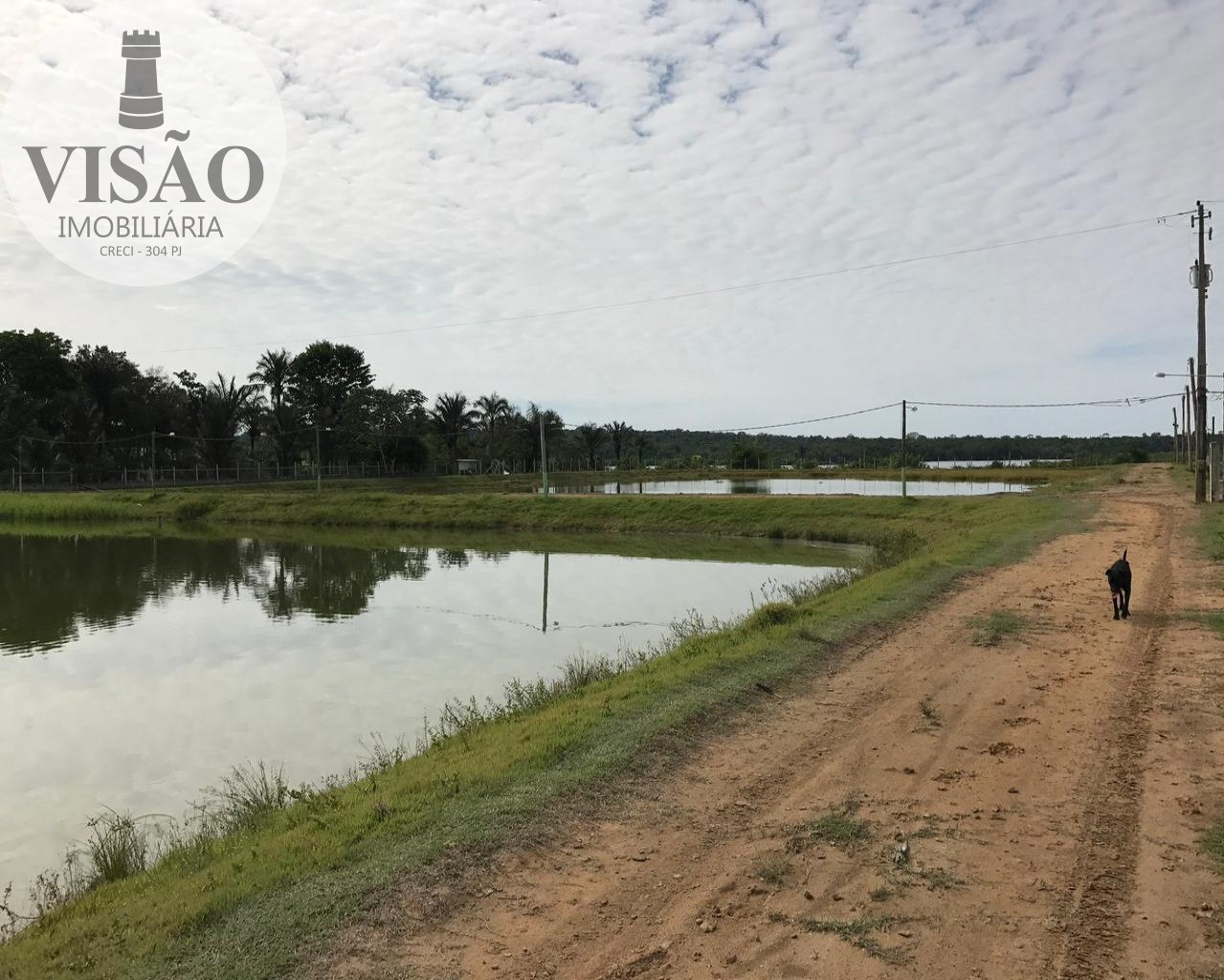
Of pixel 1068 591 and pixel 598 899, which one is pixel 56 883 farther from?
pixel 1068 591

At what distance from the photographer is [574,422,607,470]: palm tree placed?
310ft

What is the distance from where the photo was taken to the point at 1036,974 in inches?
147

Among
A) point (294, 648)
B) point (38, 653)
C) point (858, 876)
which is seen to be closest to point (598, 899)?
point (858, 876)

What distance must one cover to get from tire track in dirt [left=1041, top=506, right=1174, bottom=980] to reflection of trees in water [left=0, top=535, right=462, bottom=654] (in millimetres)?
14924

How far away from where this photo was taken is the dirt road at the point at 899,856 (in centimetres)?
395

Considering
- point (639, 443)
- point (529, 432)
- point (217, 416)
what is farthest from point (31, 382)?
point (639, 443)

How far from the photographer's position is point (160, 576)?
2538 cm

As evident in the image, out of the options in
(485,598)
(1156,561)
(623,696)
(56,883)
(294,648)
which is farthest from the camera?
(485,598)

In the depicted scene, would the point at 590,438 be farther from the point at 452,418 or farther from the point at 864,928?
the point at 864,928

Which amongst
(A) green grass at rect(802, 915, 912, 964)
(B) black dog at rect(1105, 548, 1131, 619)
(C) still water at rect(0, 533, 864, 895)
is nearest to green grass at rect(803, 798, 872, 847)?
(A) green grass at rect(802, 915, 912, 964)

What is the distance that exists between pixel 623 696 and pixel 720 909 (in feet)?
13.1

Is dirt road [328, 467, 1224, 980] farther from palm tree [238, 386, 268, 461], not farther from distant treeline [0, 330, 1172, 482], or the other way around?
palm tree [238, 386, 268, 461]

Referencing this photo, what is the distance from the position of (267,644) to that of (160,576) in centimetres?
1262

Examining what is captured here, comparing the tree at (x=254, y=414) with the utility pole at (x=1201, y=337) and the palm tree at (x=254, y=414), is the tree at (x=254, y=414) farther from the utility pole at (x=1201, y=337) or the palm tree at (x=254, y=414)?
the utility pole at (x=1201, y=337)
